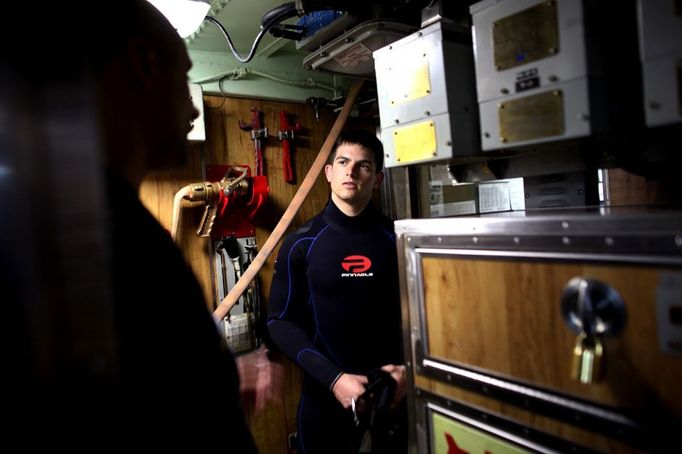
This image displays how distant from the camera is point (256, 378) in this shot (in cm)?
111

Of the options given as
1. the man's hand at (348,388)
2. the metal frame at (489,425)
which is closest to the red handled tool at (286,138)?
the man's hand at (348,388)

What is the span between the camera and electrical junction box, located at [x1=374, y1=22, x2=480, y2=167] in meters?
1.03

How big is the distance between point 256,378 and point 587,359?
772 mm

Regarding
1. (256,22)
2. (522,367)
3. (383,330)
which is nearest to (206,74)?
(256,22)

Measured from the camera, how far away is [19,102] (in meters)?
0.27

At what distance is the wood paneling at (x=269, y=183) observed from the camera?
90.4 inches

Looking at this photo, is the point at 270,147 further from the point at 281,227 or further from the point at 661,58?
the point at 661,58

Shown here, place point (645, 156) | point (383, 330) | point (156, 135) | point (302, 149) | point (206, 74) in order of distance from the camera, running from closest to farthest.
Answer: point (156, 135) < point (645, 156) < point (383, 330) < point (206, 74) < point (302, 149)

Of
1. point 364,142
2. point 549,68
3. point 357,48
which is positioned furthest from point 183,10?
point 549,68

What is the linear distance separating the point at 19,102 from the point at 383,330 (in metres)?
1.71

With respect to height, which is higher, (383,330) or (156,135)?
(156,135)

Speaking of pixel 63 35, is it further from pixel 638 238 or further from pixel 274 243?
pixel 274 243

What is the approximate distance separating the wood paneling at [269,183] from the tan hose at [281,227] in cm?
18

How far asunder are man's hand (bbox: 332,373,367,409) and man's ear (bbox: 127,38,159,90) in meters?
1.14
